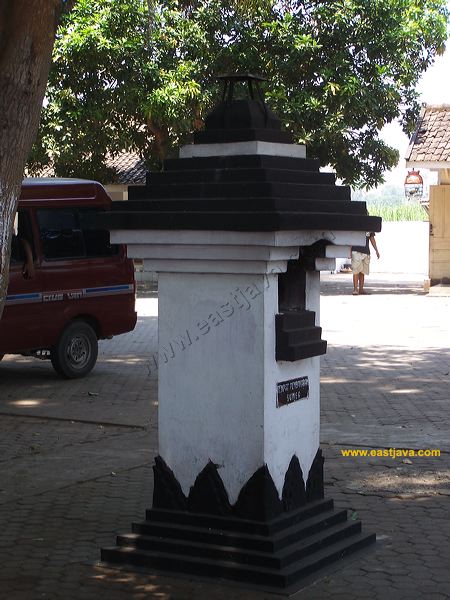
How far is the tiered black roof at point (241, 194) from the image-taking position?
5430 mm

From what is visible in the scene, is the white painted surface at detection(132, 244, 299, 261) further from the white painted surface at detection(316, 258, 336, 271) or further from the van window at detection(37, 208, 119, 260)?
the van window at detection(37, 208, 119, 260)

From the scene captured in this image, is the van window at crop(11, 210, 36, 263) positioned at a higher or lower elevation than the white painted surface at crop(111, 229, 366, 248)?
higher

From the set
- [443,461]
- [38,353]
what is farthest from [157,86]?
Answer: [443,461]

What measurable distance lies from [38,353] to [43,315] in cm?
76

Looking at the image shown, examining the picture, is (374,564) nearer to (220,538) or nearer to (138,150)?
(220,538)

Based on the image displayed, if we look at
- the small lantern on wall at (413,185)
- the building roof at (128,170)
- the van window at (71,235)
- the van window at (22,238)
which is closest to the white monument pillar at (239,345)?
the van window at (22,238)

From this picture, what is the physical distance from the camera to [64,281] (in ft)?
41.8

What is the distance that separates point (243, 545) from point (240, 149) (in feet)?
6.95

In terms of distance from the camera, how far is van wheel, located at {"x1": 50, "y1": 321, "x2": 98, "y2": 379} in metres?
12.8

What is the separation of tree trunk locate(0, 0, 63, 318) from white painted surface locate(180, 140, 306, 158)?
917mm

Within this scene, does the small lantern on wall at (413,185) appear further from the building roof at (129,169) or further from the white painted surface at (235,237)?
the white painted surface at (235,237)

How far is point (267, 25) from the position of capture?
26328 mm

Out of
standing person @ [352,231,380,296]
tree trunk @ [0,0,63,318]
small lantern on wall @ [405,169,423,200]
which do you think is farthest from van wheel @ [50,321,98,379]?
small lantern on wall @ [405,169,423,200]

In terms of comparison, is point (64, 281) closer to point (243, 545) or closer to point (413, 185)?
point (243, 545)
